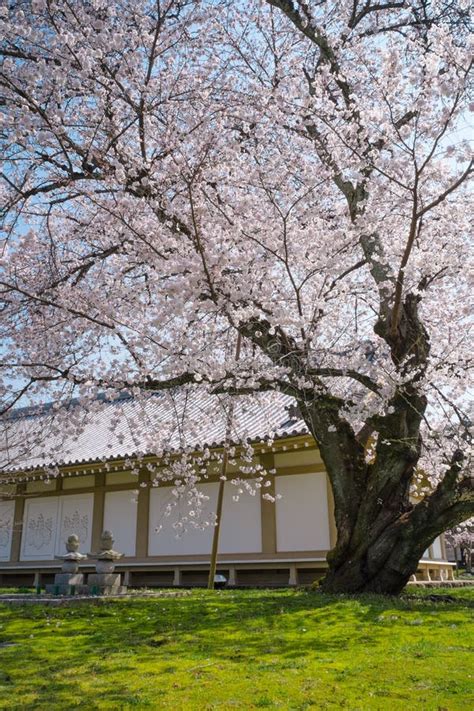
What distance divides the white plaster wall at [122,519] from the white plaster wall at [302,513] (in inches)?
138

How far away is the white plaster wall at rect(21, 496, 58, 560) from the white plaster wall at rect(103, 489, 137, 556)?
5.83 ft

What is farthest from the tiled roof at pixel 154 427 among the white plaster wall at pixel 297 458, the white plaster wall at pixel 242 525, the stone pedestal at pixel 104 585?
the stone pedestal at pixel 104 585

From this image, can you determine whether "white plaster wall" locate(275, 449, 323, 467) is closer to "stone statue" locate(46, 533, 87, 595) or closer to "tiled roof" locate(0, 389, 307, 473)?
"tiled roof" locate(0, 389, 307, 473)

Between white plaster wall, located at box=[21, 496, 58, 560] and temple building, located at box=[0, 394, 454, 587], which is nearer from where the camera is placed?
temple building, located at box=[0, 394, 454, 587]

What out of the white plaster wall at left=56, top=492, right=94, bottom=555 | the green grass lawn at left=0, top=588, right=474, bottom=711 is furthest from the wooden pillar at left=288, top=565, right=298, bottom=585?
the white plaster wall at left=56, top=492, right=94, bottom=555

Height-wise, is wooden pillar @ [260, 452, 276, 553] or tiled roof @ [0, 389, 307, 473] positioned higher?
tiled roof @ [0, 389, 307, 473]

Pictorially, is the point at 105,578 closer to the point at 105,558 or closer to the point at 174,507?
the point at 105,558

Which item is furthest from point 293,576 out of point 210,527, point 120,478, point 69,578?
point 120,478

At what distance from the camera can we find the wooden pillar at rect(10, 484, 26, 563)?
15133 millimetres

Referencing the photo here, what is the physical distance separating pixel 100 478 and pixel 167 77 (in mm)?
10075

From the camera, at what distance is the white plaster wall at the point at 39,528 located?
583 inches

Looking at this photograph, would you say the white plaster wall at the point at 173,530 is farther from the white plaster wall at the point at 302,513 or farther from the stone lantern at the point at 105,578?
the stone lantern at the point at 105,578

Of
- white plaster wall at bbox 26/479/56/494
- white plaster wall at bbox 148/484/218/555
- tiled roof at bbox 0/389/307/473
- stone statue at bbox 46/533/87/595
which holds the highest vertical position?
tiled roof at bbox 0/389/307/473

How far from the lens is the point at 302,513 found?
37.8 ft
